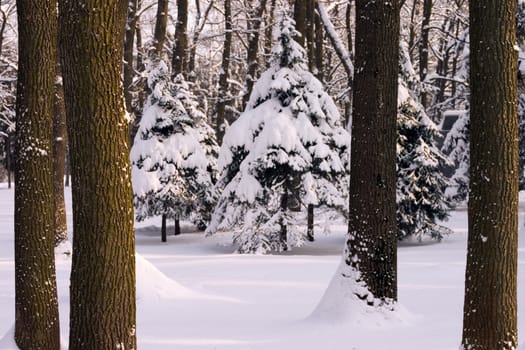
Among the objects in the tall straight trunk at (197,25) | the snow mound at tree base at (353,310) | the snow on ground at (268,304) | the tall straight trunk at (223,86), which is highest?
the tall straight trunk at (197,25)

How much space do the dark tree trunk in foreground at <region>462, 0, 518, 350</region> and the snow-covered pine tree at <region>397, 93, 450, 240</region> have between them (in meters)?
11.8

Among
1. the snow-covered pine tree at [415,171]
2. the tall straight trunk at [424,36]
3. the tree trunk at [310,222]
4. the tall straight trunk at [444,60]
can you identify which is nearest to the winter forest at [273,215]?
the snow-covered pine tree at [415,171]

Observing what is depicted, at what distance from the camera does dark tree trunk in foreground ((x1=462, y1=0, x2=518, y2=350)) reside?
5.41 m

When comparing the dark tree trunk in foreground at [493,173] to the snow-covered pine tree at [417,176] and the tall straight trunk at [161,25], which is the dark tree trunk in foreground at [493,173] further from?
the tall straight trunk at [161,25]

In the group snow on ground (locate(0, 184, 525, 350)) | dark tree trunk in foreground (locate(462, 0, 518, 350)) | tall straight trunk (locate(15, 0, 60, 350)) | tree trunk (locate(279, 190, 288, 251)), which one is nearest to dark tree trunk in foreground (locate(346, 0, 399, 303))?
snow on ground (locate(0, 184, 525, 350))

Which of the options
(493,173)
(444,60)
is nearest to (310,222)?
(493,173)

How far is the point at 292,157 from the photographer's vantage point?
52.2 feet

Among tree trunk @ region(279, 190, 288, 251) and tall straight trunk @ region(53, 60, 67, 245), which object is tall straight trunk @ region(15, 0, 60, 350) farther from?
→ tree trunk @ region(279, 190, 288, 251)

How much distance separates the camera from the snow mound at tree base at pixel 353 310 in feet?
24.9

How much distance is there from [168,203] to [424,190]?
7.17m

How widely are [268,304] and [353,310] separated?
191cm

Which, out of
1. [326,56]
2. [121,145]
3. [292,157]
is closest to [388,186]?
[121,145]

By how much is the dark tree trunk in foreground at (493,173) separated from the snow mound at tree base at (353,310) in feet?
6.76

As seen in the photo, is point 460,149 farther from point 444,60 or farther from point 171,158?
point 444,60
